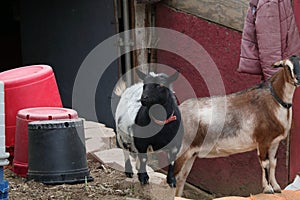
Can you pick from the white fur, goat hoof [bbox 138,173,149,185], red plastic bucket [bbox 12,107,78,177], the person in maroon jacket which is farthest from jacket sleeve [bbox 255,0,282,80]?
red plastic bucket [bbox 12,107,78,177]

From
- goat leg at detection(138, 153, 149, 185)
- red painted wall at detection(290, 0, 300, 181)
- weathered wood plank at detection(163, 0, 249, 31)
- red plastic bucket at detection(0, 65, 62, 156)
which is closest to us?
goat leg at detection(138, 153, 149, 185)

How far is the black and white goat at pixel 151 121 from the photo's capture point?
4617 millimetres

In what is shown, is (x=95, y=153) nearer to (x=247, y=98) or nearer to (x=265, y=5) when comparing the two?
(x=247, y=98)

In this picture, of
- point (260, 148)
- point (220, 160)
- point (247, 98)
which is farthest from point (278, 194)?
point (220, 160)

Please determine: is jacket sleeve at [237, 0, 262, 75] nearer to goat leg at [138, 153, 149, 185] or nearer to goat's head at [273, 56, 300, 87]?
goat's head at [273, 56, 300, 87]

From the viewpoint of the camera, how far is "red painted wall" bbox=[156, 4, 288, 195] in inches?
253

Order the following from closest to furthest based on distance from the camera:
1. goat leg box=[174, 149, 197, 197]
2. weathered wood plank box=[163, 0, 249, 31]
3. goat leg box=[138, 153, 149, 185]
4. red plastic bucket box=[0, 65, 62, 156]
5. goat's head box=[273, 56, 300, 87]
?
goat's head box=[273, 56, 300, 87]
goat leg box=[138, 153, 149, 185]
goat leg box=[174, 149, 197, 197]
red plastic bucket box=[0, 65, 62, 156]
weathered wood plank box=[163, 0, 249, 31]

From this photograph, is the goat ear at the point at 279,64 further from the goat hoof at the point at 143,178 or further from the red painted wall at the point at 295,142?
the goat hoof at the point at 143,178

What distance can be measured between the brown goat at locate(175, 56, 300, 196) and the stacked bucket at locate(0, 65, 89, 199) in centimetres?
87

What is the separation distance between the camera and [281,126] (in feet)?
16.6

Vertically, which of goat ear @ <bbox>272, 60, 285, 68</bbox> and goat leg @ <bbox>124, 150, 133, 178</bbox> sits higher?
goat ear @ <bbox>272, 60, 285, 68</bbox>

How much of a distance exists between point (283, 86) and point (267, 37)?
40cm

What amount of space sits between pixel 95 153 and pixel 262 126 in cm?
175

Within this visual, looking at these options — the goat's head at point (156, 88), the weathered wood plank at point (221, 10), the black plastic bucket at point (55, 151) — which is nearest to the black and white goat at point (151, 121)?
the goat's head at point (156, 88)
